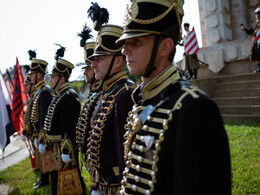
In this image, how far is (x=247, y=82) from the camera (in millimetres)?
9367

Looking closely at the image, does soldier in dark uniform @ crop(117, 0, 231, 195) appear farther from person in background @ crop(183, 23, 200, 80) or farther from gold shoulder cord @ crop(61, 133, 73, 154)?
person in background @ crop(183, 23, 200, 80)

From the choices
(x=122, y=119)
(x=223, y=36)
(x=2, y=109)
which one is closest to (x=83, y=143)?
(x=122, y=119)

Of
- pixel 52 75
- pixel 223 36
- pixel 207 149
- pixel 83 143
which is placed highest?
pixel 223 36

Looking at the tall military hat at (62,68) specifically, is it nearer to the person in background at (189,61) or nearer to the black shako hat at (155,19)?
the black shako hat at (155,19)

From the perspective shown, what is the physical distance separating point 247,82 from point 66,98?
7.32 metres

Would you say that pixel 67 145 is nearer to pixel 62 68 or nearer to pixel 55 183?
pixel 55 183

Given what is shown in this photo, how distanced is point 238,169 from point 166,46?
373 centimetres

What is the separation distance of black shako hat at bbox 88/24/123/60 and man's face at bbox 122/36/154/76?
1211mm

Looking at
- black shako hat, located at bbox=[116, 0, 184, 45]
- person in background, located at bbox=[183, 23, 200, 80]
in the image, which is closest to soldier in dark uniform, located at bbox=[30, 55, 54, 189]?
black shako hat, located at bbox=[116, 0, 184, 45]

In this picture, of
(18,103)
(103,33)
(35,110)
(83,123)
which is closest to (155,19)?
(103,33)

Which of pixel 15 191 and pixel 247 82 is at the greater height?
pixel 247 82

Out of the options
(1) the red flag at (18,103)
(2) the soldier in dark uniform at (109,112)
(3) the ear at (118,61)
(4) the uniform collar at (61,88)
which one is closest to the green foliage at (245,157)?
(2) the soldier in dark uniform at (109,112)

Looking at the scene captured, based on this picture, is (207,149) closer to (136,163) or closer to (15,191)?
(136,163)

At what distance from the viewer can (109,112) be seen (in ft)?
9.49
